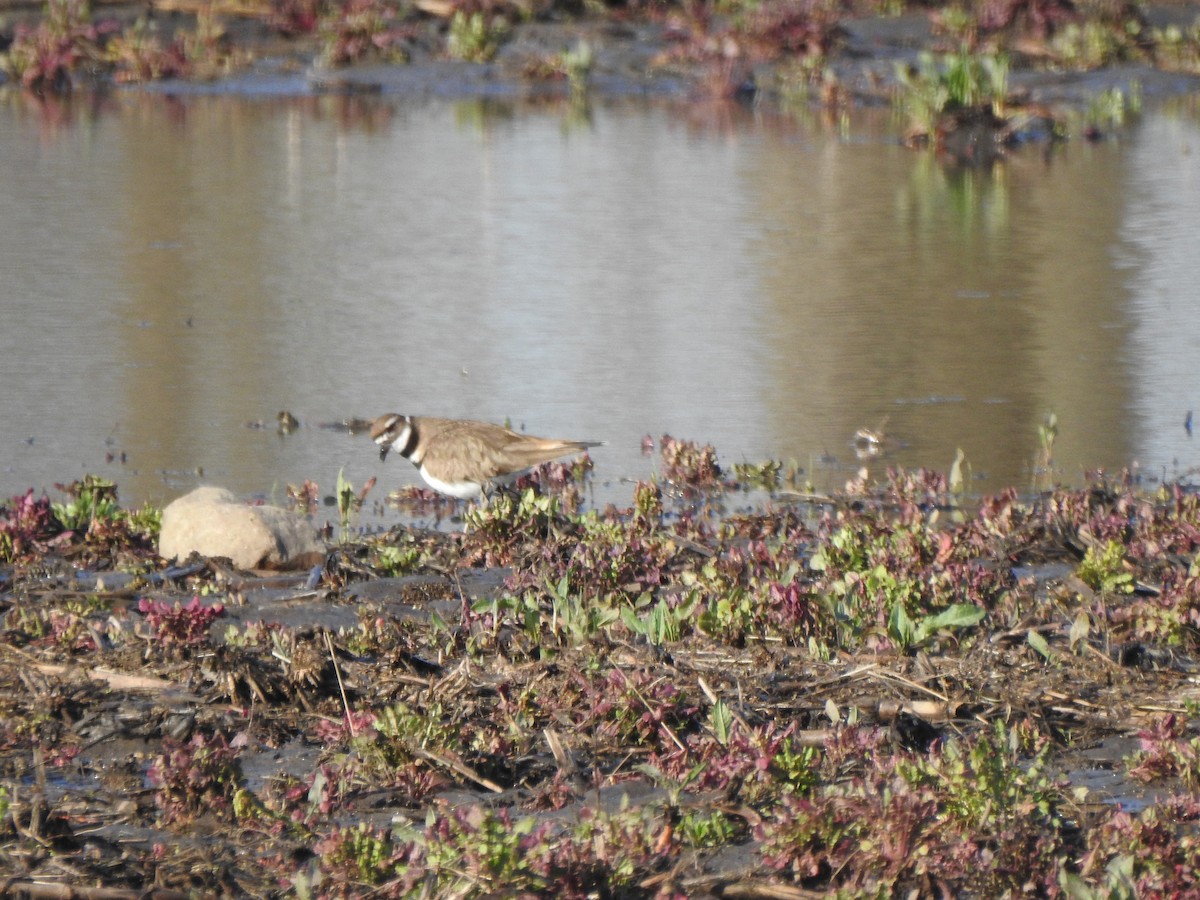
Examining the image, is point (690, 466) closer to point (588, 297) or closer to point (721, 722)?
point (721, 722)

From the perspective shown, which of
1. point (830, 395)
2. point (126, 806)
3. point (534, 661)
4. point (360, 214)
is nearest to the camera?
point (126, 806)

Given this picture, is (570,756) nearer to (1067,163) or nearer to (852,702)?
(852,702)

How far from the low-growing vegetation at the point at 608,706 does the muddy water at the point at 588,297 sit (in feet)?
5.24

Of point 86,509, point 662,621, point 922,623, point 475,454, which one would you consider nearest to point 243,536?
point 86,509

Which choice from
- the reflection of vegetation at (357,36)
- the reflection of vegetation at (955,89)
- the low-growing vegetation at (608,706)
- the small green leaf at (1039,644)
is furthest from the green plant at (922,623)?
the reflection of vegetation at (357,36)

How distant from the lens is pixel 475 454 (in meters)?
8.09

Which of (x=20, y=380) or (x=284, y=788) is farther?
(x=20, y=380)

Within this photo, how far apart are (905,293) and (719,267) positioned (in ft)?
5.10

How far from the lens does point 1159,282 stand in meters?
13.9

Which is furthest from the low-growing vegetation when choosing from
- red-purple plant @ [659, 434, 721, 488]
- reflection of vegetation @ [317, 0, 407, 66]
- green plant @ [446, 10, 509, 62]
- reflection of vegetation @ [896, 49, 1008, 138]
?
green plant @ [446, 10, 509, 62]

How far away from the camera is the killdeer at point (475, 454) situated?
805 centimetres

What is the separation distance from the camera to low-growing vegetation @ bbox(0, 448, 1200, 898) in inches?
171

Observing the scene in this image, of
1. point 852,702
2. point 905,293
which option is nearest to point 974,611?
point 852,702

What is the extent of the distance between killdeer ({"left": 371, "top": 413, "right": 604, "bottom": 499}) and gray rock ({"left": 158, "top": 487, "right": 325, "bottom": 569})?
93 cm
